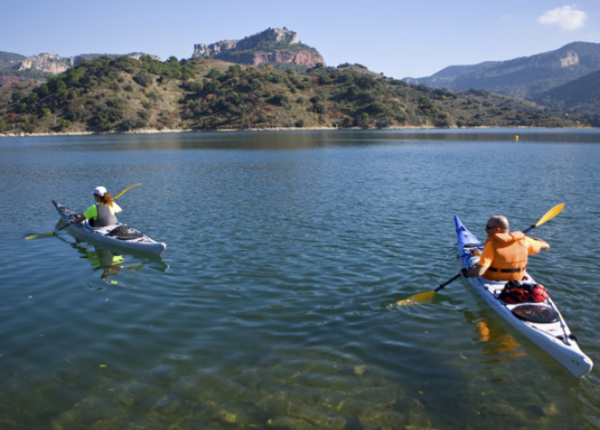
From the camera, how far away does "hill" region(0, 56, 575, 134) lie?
360 ft

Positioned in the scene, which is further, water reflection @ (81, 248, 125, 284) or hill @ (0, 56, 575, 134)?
hill @ (0, 56, 575, 134)

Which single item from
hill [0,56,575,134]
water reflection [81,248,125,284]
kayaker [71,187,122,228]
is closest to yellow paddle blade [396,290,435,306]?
water reflection [81,248,125,284]

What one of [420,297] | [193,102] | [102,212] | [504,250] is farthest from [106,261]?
[193,102]

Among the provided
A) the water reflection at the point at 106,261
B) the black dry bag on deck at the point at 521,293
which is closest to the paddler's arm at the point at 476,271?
the black dry bag on deck at the point at 521,293

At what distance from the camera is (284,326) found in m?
7.93

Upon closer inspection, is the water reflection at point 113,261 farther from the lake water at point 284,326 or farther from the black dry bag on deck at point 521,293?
the black dry bag on deck at point 521,293

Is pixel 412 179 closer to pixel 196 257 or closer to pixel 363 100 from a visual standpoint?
pixel 196 257

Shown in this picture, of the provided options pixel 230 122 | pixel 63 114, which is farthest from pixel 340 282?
pixel 63 114

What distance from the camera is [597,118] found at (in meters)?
167

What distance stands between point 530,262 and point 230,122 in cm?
11285

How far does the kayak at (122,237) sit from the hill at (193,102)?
104223mm

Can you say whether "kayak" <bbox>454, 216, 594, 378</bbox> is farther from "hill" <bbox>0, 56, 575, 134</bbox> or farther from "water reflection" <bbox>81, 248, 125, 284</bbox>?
"hill" <bbox>0, 56, 575, 134</bbox>

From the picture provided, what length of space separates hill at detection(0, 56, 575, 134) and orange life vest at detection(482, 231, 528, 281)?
111m

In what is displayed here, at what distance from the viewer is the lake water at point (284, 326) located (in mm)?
5664
